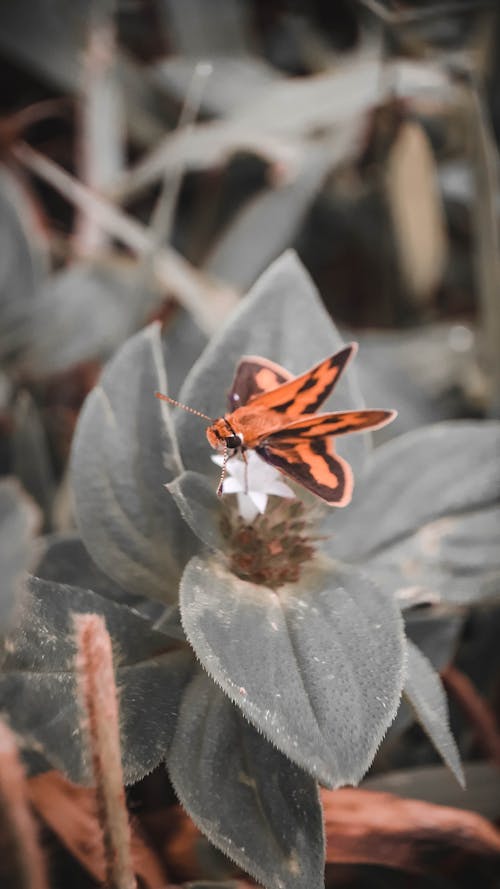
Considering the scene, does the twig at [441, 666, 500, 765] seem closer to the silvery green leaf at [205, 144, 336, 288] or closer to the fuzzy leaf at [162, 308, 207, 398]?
the fuzzy leaf at [162, 308, 207, 398]

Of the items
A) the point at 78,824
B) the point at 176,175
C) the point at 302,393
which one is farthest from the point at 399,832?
the point at 176,175

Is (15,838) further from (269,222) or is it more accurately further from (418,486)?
(269,222)

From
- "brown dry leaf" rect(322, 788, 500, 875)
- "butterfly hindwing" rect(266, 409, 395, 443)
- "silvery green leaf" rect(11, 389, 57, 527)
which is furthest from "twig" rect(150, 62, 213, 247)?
"brown dry leaf" rect(322, 788, 500, 875)

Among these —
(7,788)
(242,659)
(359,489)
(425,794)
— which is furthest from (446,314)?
(7,788)

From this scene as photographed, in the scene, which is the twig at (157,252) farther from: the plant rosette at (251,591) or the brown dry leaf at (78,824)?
the brown dry leaf at (78,824)

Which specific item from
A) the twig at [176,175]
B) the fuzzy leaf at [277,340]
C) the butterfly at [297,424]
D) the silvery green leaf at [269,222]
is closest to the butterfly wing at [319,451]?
the butterfly at [297,424]
